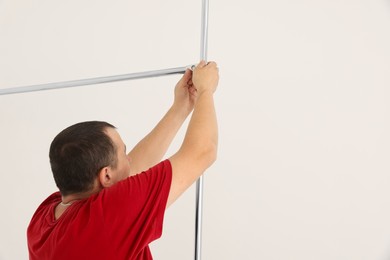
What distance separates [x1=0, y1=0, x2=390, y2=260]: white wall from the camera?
1960 millimetres

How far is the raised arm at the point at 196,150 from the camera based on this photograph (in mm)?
958

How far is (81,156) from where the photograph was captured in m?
0.97

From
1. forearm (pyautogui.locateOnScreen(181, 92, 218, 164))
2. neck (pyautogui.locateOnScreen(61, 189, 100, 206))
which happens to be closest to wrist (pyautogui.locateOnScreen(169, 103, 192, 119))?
forearm (pyautogui.locateOnScreen(181, 92, 218, 164))

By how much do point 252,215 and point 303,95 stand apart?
541mm

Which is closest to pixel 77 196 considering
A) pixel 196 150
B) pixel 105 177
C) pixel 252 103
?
pixel 105 177

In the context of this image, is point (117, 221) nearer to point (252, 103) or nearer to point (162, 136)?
point (162, 136)

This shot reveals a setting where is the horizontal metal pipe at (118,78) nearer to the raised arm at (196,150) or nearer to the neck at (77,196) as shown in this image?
the raised arm at (196,150)

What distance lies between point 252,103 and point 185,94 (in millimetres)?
814

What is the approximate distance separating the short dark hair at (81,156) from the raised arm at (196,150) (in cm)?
14

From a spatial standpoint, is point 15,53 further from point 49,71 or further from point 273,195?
point 273,195

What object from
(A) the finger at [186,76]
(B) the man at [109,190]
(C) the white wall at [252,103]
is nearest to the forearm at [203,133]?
(B) the man at [109,190]

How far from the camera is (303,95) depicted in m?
2.00

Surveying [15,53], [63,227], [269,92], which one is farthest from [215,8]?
[63,227]

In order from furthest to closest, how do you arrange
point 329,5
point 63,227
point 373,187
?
point 373,187
point 329,5
point 63,227
